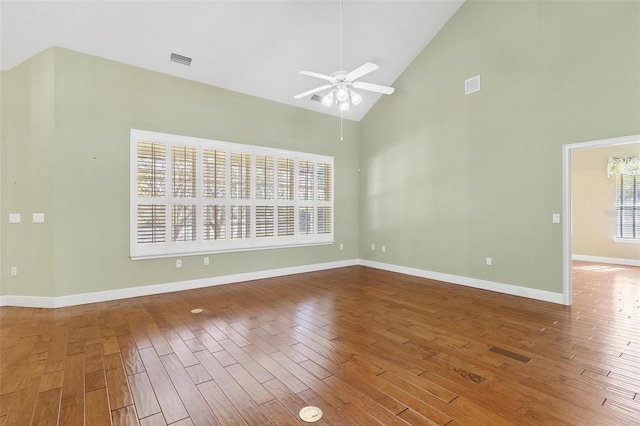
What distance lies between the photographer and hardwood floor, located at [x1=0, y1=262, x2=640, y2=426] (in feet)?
6.12

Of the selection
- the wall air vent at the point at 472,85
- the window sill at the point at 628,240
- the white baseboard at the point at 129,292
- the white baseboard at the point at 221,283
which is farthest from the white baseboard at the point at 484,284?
the window sill at the point at 628,240

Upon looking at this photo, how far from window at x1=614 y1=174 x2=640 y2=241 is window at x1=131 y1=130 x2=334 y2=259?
6653 mm

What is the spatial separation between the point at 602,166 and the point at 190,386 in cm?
937

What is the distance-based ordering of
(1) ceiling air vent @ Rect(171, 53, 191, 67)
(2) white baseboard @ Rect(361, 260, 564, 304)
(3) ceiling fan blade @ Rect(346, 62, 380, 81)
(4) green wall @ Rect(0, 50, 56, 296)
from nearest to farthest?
1. (3) ceiling fan blade @ Rect(346, 62, 380, 81)
2. (4) green wall @ Rect(0, 50, 56, 296)
3. (2) white baseboard @ Rect(361, 260, 564, 304)
4. (1) ceiling air vent @ Rect(171, 53, 191, 67)

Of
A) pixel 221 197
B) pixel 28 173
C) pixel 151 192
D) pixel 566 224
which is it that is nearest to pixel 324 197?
pixel 221 197

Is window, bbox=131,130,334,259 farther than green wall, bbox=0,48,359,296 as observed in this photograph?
Yes

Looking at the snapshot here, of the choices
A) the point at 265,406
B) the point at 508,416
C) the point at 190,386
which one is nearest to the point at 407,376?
the point at 508,416

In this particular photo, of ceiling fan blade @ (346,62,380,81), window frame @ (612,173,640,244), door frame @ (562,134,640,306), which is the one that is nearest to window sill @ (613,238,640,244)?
window frame @ (612,173,640,244)

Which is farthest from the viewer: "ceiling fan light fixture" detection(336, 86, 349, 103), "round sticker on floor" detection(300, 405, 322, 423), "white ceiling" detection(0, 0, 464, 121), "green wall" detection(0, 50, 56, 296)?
"green wall" detection(0, 50, 56, 296)

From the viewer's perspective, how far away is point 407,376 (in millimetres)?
2260

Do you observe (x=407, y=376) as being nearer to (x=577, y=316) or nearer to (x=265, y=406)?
(x=265, y=406)

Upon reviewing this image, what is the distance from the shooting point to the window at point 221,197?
443 cm

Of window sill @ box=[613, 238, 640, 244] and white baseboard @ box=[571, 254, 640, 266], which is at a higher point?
window sill @ box=[613, 238, 640, 244]

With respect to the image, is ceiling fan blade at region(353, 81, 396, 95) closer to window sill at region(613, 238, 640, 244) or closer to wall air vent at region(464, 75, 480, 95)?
wall air vent at region(464, 75, 480, 95)
